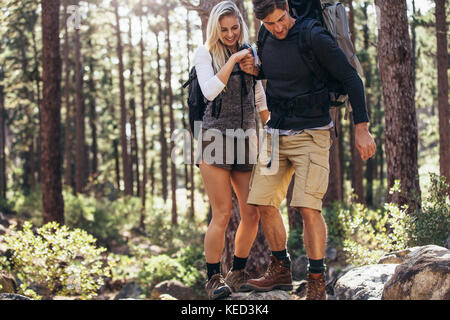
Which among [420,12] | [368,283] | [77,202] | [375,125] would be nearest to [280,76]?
[368,283]

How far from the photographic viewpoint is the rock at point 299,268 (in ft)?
35.6

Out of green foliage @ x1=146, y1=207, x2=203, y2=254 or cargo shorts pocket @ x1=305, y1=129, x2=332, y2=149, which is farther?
green foliage @ x1=146, y1=207, x2=203, y2=254

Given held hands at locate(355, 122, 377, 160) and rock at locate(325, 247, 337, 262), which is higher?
held hands at locate(355, 122, 377, 160)

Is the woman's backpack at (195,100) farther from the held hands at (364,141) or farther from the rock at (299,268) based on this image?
the rock at (299,268)

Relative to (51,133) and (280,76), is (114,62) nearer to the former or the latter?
(51,133)

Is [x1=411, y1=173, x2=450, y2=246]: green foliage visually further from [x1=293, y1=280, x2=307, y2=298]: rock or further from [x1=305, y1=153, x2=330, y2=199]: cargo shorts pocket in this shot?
[x1=305, y1=153, x2=330, y2=199]: cargo shorts pocket

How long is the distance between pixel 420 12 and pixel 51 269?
16.1 meters

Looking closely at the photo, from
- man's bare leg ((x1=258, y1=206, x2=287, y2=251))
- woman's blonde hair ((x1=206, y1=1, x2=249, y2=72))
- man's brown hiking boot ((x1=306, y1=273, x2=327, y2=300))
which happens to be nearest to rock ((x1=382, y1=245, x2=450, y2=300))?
man's brown hiking boot ((x1=306, y1=273, x2=327, y2=300))

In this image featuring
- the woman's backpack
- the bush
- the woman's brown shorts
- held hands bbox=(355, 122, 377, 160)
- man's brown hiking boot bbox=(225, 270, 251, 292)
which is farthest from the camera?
the bush

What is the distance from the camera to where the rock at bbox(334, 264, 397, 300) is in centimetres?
525

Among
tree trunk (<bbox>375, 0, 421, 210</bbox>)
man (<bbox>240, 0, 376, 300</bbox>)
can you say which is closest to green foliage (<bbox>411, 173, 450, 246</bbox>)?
tree trunk (<bbox>375, 0, 421, 210</bbox>)

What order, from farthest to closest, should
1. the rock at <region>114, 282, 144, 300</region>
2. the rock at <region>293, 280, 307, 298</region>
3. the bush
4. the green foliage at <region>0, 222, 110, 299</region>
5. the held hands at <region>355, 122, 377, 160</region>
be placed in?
1. the bush
2. the rock at <region>114, 282, 144, 300</region>
3. the green foliage at <region>0, 222, 110, 299</region>
4. the rock at <region>293, 280, 307, 298</region>
5. the held hands at <region>355, 122, 377, 160</region>

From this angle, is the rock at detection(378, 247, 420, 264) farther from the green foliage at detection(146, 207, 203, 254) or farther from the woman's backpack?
the green foliage at detection(146, 207, 203, 254)

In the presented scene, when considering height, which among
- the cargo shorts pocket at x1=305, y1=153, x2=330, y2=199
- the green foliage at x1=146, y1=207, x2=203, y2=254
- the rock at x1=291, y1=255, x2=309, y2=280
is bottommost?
the green foliage at x1=146, y1=207, x2=203, y2=254
